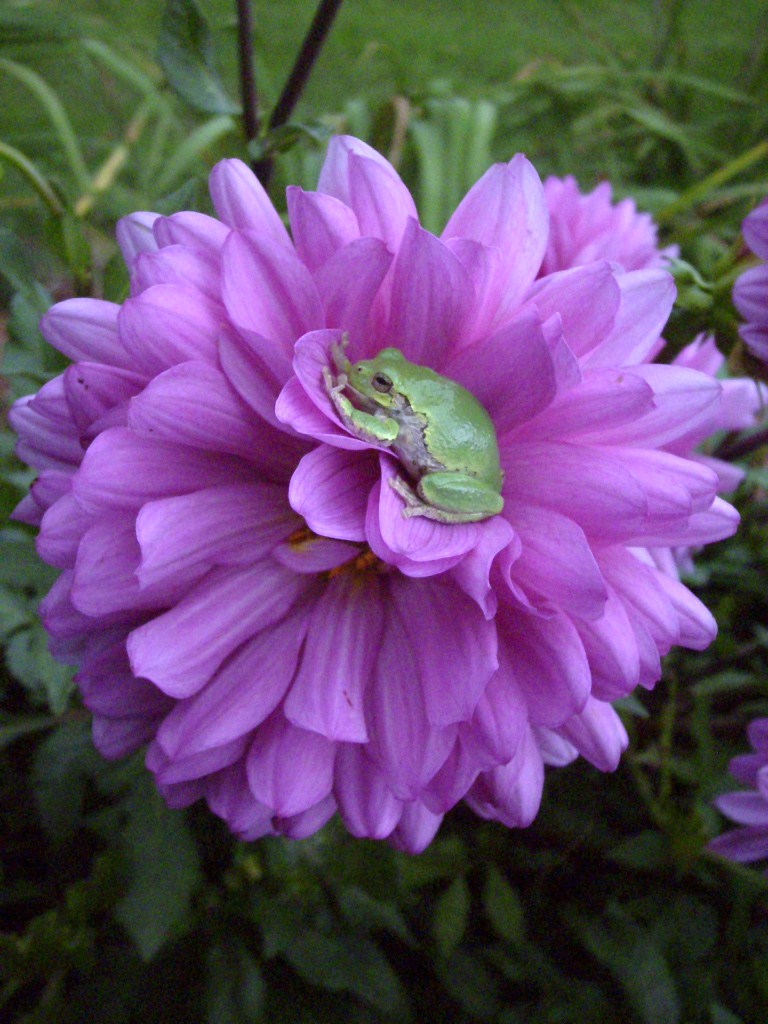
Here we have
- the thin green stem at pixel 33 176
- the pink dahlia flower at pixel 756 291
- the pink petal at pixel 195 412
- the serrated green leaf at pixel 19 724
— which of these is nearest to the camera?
the pink petal at pixel 195 412

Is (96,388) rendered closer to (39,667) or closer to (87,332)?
(87,332)

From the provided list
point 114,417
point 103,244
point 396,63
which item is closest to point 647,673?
point 114,417

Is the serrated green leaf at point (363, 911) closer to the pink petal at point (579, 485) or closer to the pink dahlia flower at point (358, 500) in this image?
the pink dahlia flower at point (358, 500)

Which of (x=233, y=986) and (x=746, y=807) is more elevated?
(x=746, y=807)

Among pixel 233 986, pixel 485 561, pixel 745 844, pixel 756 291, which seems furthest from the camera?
pixel 233 986

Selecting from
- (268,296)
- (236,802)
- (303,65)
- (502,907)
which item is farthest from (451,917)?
(303,65)

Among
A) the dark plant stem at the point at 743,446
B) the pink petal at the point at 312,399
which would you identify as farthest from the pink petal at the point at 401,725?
the dark plant stem at the point at 743,446

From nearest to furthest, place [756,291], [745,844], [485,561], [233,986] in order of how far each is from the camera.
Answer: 1. [485,561]
2. [756,291]
3. [745,844]
4. [233,986]
